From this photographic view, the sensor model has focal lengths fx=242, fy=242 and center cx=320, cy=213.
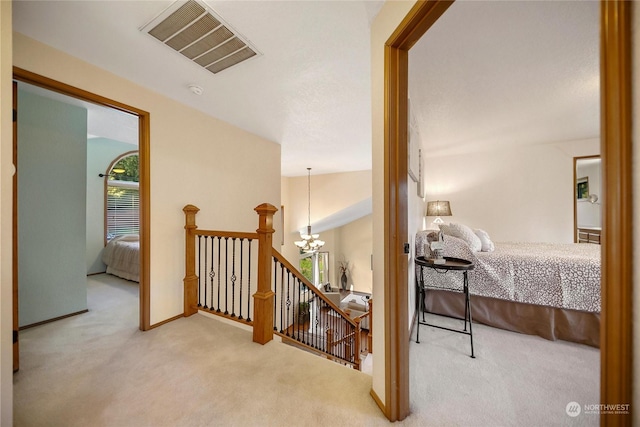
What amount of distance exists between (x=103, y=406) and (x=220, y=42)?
229cm

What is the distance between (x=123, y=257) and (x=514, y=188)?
6.66 metres

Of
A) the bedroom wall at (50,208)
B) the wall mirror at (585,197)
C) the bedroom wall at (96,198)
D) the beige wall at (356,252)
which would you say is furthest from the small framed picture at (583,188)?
the bedroom wall at (96,198)

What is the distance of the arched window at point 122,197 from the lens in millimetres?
4598

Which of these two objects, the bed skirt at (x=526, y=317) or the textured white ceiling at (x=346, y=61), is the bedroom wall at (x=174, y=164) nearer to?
the textured white ceiling at (x=346, y=61)

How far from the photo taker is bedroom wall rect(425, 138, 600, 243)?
149 inches

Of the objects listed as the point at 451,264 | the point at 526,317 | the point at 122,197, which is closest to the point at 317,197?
the point at 122,197

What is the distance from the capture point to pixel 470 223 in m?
4.44

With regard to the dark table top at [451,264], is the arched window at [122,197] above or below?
above

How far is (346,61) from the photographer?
1.82 meters

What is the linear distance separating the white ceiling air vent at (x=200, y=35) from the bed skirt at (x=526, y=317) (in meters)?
2.83

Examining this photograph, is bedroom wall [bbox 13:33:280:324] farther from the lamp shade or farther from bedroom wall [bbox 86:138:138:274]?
the lamp shade

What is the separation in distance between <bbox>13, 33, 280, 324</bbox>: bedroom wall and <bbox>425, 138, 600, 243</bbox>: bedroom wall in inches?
138

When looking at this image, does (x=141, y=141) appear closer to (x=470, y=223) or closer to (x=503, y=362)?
(x=503, y=362)

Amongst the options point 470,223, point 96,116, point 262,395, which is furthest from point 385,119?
point 470,223
